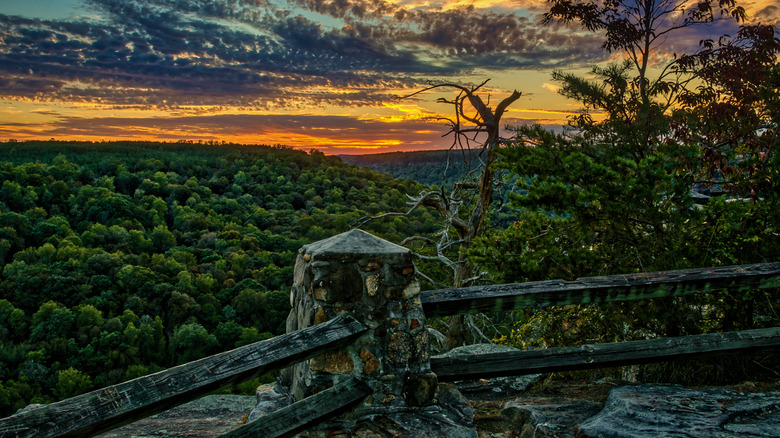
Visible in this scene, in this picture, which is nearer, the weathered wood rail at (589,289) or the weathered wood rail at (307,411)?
the weathered wood rail at (307,411)

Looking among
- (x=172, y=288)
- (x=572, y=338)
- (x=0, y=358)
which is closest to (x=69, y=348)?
(x=0, y=358)

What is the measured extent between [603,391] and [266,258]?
5145 cm

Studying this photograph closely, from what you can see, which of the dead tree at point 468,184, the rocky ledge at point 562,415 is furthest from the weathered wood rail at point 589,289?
the dead tree at point 468,184

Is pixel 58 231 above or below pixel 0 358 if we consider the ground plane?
above

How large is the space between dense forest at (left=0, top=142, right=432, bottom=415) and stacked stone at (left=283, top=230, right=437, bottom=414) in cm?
2170

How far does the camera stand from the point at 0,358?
132 ft

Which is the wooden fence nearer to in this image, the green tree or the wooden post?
the wooden post

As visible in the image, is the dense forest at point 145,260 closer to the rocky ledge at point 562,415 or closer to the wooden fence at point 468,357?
the rocky ledge at point 562,415

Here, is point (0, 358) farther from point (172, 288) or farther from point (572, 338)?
point (572, 338)

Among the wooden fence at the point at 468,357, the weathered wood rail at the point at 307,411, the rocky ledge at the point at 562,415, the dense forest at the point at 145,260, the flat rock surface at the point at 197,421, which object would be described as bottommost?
the dense forest at the point at 145,260

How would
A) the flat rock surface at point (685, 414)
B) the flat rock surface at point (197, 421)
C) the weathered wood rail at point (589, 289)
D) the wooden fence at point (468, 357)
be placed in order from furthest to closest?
the flat rock surface at point (197, 421), the weathered wood rail at point (589, 289), the flat rock surface at point (685, 414), the wooden fence at point (468, 357)

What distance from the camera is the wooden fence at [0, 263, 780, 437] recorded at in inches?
69.5

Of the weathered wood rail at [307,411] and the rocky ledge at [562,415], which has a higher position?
the weathered wood rail at [307,411]

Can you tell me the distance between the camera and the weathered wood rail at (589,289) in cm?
272
